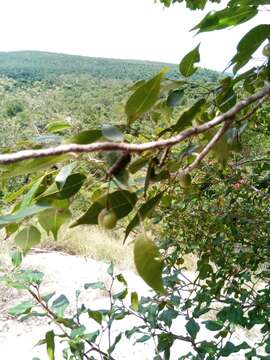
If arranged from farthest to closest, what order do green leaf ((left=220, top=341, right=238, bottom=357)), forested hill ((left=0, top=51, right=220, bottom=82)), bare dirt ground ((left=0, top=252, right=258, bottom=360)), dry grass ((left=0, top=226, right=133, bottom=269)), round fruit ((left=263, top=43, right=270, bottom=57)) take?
forested hill ((left=0, top=51, right=220, bottom=82))
dry grass ((left=0, top=226, right=133, bottom=269))
bare dirt ground ((left=0, top=252, right=258, bottom=360))
green leaf ((left=220, top=341, right=238, bottom=357))
round fruit ((left=263, top=43, right=270, bottom=57))

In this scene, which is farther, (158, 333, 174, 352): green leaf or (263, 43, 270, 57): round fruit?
(158, 333, 174, 352): green leaf

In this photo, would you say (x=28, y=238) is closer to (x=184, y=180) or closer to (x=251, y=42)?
(x=184, y=180)

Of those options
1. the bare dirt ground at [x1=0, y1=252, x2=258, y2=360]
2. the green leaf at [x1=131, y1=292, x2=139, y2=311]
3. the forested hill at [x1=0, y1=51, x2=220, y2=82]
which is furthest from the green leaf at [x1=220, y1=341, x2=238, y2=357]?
the forested hill at [x1=0, y1=51, x2=220, y2=82]

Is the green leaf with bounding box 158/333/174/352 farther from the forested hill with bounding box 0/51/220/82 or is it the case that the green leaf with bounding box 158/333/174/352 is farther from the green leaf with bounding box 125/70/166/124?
the forested hill with bounding box 0/51/220/82

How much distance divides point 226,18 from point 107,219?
179 mm

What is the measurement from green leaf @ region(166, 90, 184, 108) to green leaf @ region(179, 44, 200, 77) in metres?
0.02

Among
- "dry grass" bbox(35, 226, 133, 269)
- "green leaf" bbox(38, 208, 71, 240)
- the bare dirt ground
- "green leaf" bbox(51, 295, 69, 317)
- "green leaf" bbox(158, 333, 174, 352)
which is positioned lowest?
"dry grass" bbox(35, 226, 133, 269)

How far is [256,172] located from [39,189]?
110cm

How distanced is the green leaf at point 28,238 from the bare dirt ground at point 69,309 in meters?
1.92

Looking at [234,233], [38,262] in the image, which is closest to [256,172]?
[234,233]

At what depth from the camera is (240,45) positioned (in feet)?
1.26

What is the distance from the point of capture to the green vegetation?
0.31m

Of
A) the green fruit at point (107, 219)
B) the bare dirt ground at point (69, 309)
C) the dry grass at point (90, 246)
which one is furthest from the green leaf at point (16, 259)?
the dry grass at point (90, 246)

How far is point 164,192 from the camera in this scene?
37cm
